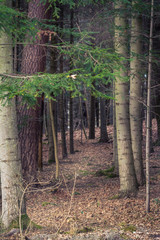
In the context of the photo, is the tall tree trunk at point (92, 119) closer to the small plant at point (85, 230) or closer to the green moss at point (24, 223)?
the small plant at point (85, 230)

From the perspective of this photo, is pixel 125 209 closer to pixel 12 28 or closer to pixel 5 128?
pixel 5 128

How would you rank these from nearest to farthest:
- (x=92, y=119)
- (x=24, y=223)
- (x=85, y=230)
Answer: (x=24, y=223)
(x=85, y=230)
(x=92, y=119)

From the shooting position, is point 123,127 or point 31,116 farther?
point 31,116

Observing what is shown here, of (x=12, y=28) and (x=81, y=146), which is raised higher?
(x=12, y=28)

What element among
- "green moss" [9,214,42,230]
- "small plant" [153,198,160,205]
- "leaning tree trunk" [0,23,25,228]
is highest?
"leaning tree trunk" [0,23,25,228]

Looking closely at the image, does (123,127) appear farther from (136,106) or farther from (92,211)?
(92,211)

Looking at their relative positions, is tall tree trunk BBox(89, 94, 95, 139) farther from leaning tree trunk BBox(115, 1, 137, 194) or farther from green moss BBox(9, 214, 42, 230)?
green moss BBox(9, 214, 42, 230)

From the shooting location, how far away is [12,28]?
18.2 feet

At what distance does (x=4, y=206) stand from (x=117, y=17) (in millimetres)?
6515

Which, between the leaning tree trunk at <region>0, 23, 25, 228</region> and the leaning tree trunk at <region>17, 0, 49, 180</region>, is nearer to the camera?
the leaning tree trunk at <region>0, 23, 25, 228</region>

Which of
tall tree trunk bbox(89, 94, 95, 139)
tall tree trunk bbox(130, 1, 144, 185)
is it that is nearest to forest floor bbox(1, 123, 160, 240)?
tall tree trunk bbox(130, 1, 144, 185)

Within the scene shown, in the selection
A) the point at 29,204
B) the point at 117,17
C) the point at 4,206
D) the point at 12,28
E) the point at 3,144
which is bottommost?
the point at 29,204

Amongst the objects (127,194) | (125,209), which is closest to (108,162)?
(127,194)

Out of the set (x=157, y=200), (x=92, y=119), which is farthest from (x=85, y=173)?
(x=92, y=119)
